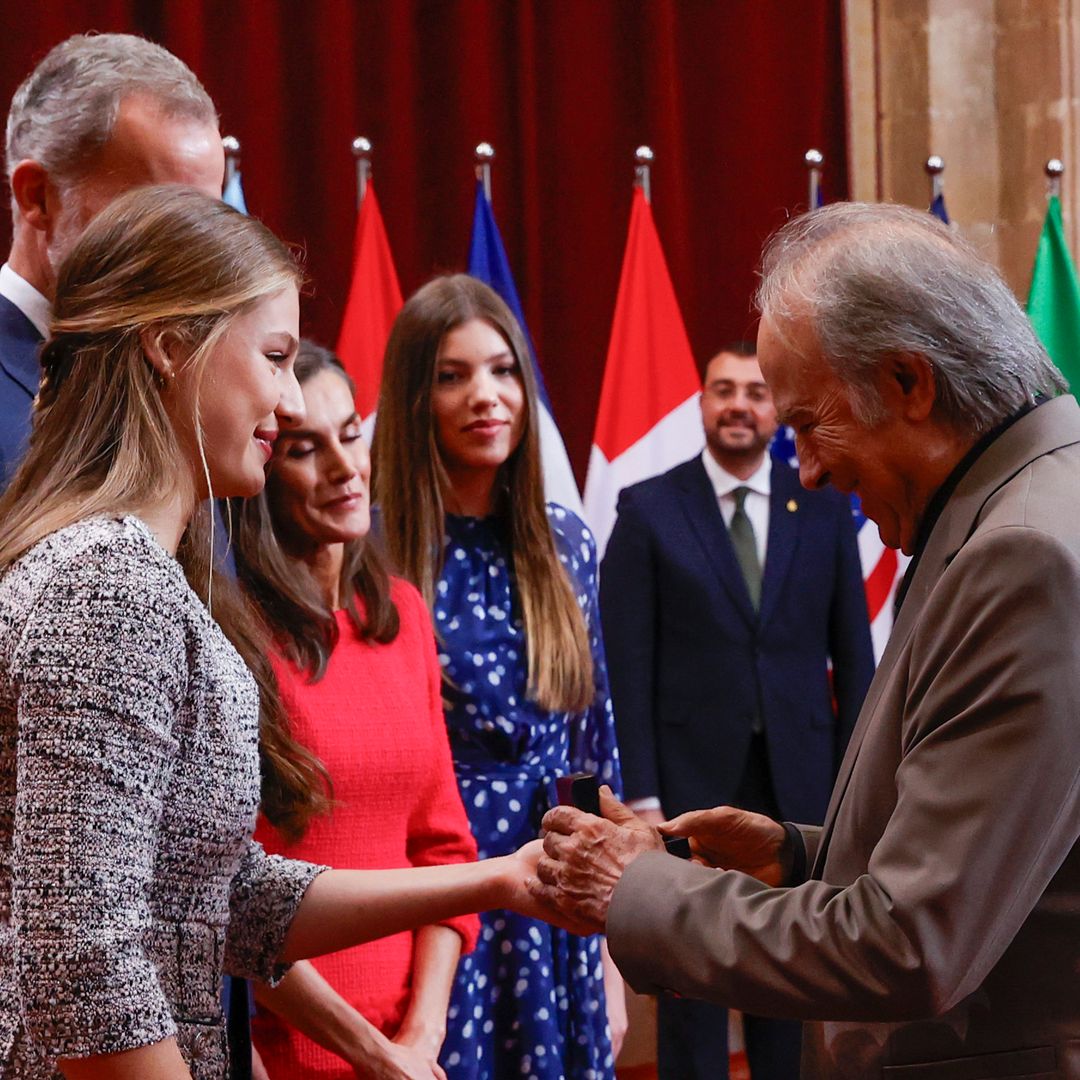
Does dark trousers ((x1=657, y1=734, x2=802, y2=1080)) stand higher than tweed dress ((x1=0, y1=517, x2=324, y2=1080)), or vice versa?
tweed dress ((x1=0, y1=517, x2=324, y2=1080))

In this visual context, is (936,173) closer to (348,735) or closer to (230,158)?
(230,158)

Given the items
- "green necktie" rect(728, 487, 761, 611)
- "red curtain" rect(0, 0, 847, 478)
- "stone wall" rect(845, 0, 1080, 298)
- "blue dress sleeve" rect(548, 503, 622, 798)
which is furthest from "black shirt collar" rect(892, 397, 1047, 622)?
"stone wall" rect(845, 0, 1080, 298)

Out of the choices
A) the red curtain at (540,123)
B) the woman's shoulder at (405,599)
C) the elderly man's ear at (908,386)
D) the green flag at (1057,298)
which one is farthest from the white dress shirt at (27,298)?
the green flag at (1057,298)

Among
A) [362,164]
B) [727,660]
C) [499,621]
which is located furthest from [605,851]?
[362,164]

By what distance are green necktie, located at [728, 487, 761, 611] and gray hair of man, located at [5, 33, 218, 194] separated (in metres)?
2.10

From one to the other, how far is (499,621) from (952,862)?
1.50 m

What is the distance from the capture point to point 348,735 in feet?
7.13

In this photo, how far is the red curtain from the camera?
14.8 ft

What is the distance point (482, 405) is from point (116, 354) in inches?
59.5

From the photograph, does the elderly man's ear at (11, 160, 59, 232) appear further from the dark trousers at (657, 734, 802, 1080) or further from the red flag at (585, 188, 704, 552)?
the red flag at (585, 188, 704, 552)

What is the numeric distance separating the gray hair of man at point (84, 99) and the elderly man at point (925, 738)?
874mm

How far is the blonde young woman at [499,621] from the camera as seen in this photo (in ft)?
8.64

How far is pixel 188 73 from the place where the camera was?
2.11m

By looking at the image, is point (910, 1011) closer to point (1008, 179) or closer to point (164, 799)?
point (164, 799)
